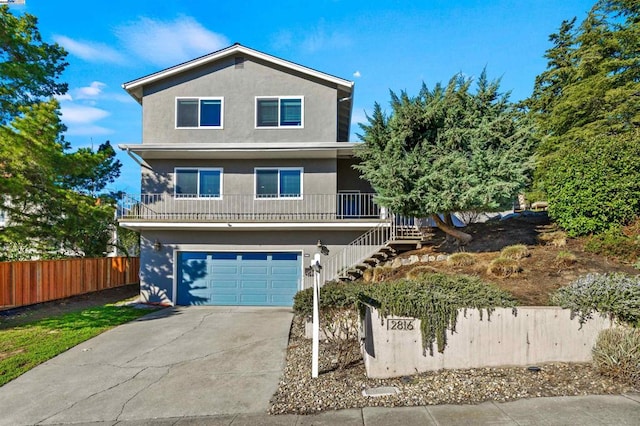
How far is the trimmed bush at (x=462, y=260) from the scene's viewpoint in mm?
9427

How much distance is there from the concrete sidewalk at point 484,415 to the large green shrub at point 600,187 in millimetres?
6172

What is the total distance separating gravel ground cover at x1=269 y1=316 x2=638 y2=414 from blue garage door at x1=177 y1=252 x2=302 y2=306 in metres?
6.89

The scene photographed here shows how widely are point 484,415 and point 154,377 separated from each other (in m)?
5.45

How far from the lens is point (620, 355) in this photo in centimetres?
528

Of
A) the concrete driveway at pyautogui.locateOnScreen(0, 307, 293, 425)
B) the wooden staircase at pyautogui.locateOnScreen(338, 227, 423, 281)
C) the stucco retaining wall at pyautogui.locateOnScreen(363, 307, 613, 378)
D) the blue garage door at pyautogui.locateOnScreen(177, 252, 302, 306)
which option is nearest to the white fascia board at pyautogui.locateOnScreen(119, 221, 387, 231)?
the wooden staircase at pyautogui.locateOnScreen(338, 227, 423, 281)

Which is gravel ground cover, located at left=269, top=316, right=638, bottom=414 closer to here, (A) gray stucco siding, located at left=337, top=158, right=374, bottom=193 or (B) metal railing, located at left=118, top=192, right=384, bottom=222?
(B) metal railing, located at left=118, top=192, right=384, bottom=222

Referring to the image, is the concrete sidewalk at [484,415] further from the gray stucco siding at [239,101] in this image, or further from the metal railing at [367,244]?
the gray stucco siding at [239,101]

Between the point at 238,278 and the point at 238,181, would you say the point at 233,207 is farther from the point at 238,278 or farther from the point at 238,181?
the point at 238,278

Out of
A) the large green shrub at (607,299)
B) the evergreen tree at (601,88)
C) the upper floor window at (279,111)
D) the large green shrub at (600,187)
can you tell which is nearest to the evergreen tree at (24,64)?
the upper floor window at (279,111)

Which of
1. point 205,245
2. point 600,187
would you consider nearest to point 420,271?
point 600,187

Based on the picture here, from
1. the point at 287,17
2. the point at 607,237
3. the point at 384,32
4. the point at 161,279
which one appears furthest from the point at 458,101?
the point at 161,279

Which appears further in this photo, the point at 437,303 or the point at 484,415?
the point at 437,303

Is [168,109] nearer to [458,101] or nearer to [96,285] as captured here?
[96,285]

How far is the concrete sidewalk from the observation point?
14.0ft
